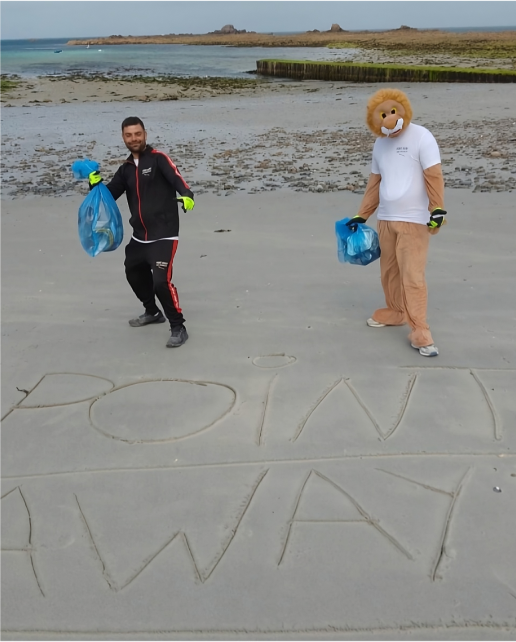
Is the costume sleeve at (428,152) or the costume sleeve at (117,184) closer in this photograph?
the costume sleeve at (428,152)

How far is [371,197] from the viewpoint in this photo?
4.53 m

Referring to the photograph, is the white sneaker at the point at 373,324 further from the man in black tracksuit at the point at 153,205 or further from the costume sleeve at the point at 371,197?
the man in black tracksuit at the point at 153,205

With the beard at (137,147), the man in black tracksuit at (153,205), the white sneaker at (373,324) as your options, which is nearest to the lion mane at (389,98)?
the man in black tracksuit at (153,205)

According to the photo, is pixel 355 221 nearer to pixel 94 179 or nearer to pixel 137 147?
pixel 137 147

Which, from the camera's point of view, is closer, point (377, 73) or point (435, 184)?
point (435, 184)

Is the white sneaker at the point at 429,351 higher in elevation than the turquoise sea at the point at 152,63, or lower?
lower

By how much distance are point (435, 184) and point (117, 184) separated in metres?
2.18

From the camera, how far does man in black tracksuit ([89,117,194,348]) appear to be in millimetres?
4328

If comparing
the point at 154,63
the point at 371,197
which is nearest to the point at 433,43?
the point at 154,63

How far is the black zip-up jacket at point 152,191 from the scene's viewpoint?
436cm

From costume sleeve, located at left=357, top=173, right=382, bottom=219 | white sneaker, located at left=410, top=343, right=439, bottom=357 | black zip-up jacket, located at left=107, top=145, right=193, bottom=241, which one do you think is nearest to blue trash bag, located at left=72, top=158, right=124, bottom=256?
black zip-up jacket, located at left=107, top=145, right=193, bottom=241

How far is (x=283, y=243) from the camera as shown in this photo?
685 cm

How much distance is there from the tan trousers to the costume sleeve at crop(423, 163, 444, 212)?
21 centimetres

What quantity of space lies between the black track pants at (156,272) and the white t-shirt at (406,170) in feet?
4.98
